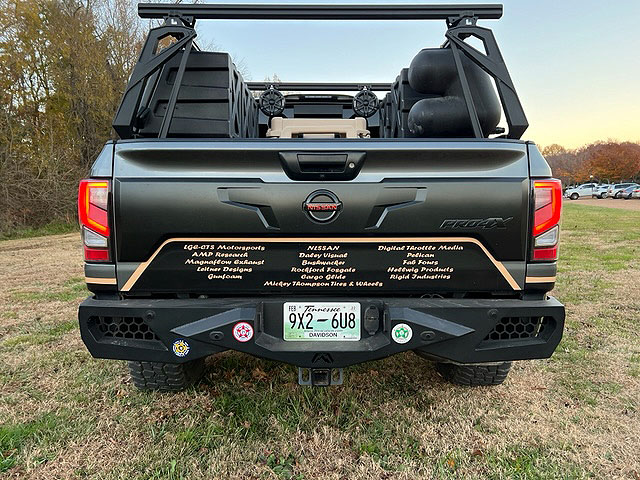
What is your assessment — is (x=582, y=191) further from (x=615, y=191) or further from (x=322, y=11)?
(x=322, y=11)

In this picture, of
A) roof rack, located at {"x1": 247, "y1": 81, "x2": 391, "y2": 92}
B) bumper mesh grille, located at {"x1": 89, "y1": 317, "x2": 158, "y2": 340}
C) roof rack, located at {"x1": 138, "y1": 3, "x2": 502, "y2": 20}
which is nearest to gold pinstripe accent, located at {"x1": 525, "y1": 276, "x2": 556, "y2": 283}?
roof rack, located at {"x1": 138, "y1": 3, "x2": 502, "y2": 20}

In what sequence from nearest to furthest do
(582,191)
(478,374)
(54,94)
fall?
(478,374) → (54,94) → (582,191)

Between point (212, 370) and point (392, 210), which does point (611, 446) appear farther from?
point (212, 370)

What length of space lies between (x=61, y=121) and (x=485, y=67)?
57.5 feet

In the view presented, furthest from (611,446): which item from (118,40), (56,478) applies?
(118,40)

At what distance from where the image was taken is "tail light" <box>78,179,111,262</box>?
1.95 meters

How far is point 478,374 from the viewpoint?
110 inches

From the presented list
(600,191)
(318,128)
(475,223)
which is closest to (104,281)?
(475,223)

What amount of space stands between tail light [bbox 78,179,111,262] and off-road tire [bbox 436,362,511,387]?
226 centimetres

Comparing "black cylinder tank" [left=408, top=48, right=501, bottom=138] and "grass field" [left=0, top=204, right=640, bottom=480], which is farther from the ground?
"black cylinder tank" [left=408, top=48, right=501, bottom=138]

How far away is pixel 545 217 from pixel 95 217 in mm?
2111

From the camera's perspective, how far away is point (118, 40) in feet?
56.7

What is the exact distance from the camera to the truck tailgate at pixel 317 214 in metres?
1.96

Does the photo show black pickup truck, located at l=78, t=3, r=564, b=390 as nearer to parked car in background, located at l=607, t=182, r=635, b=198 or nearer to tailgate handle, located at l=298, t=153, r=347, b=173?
tailgate handle, located at l=298, t=153, r=347, b=173
